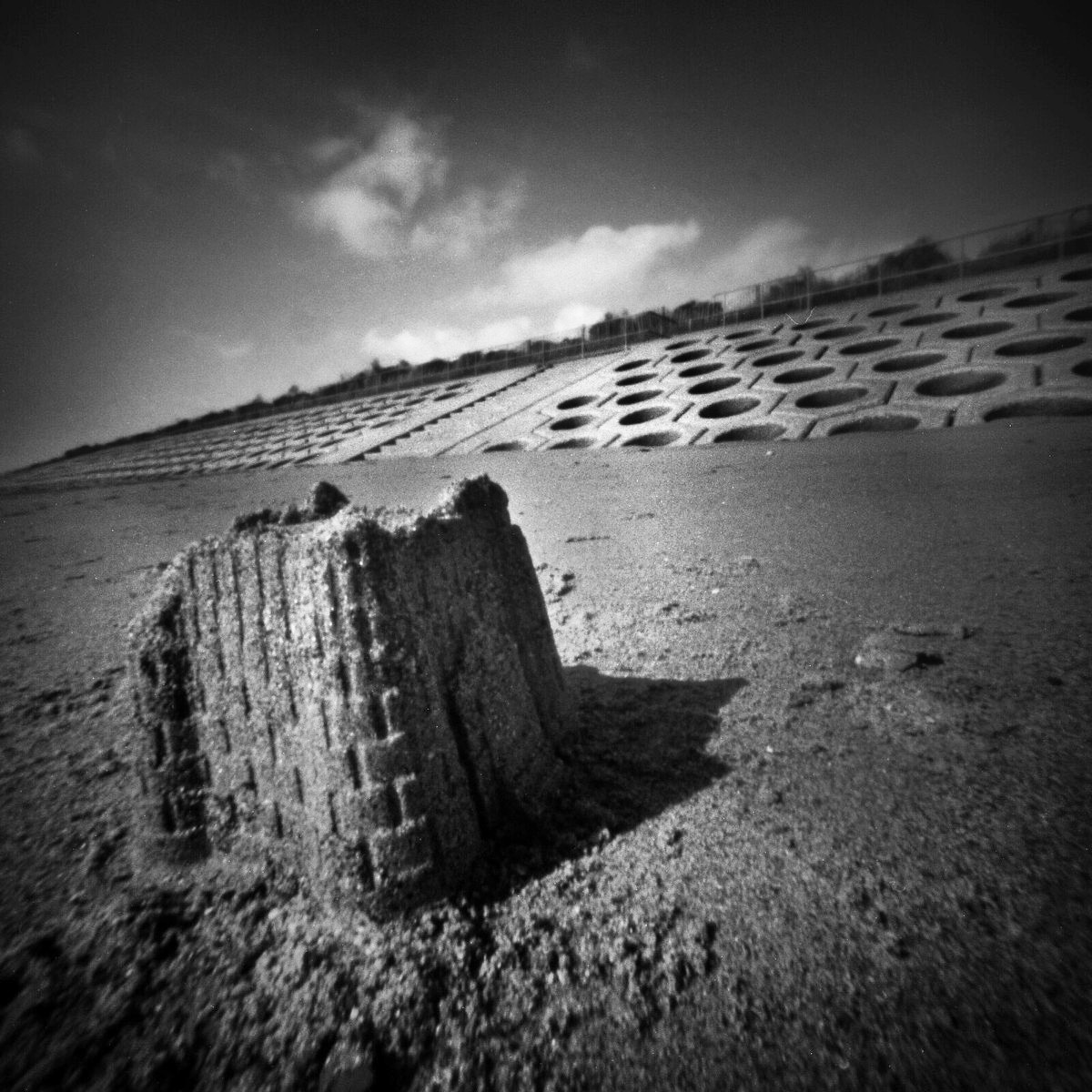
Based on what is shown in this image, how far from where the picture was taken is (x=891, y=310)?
33.7 feet

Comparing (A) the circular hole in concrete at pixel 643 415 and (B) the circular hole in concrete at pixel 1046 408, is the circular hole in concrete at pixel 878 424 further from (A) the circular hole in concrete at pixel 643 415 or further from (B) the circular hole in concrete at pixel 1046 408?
(A) the circular hole in concrete at pixel 643 415

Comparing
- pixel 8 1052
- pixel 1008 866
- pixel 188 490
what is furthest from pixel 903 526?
pixel 188 490

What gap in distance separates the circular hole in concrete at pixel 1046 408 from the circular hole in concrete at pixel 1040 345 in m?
1.76

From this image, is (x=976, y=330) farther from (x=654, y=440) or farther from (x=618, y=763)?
(x=618, y=763)

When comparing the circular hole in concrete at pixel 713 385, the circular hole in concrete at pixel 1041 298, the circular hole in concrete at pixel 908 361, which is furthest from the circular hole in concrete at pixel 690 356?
the circular hole in concrete at pixel 1041 298

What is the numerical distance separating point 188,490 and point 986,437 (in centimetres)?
1046

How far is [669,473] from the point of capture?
494 centimetres

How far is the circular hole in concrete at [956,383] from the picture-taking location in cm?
613

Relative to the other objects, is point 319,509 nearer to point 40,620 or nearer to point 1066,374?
point 40,620

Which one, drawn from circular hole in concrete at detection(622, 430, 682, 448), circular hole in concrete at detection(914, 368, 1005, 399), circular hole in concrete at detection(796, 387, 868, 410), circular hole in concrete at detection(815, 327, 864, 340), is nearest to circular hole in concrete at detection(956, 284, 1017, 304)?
circular hole in concrete at detection(815, 327, 864, 340)

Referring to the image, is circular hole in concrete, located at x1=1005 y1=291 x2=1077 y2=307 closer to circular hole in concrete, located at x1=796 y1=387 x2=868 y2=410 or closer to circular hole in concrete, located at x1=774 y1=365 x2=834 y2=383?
circular hole in concrete, located at x1=774 y1=365 x2=834 y2=383

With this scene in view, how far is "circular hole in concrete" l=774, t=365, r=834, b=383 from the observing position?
7792mm

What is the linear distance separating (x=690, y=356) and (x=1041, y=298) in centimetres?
546

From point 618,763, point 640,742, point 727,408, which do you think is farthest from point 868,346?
point 618,763
